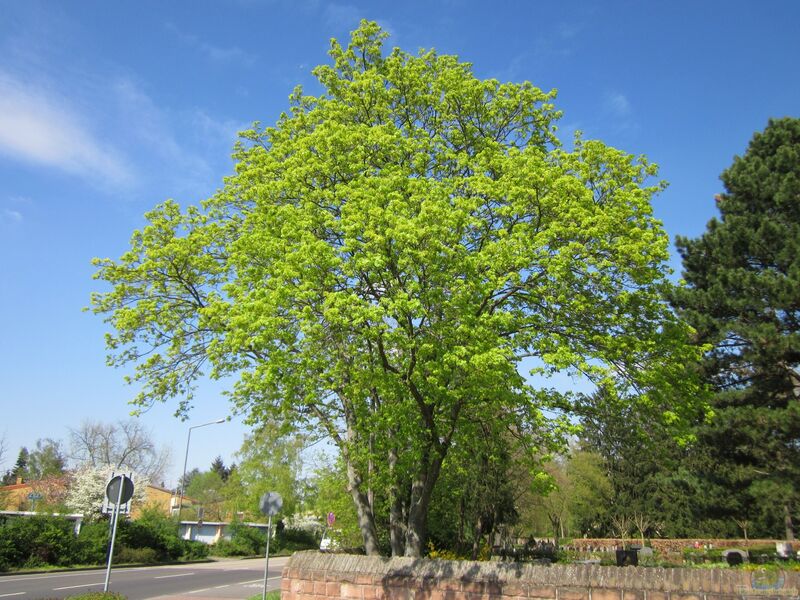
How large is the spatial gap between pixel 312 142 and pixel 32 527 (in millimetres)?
24372

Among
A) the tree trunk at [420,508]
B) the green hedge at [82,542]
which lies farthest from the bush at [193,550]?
the tree trunk at [420,508]

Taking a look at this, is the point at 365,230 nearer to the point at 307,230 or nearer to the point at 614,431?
the point at 307,230

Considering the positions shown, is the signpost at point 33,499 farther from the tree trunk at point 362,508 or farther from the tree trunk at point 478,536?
the tree trunk at point 362,508

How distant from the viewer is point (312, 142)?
14.0m

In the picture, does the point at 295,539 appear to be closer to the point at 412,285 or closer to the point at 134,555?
the point at 134,555

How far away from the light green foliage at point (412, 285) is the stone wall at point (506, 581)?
114 cm

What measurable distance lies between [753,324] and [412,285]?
56.7ft

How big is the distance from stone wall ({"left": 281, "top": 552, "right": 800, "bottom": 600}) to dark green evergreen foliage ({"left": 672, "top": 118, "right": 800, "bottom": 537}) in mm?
13342

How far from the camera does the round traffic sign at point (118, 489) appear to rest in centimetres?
1160

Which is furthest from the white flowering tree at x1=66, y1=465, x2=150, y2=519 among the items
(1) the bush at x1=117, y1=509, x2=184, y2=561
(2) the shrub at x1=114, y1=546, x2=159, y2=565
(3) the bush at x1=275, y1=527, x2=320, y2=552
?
(3) the bush at x1=275, y1=527, x2=320, y2=552

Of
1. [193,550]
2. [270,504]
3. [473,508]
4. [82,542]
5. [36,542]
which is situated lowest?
[193,550]

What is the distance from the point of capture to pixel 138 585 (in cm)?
2161

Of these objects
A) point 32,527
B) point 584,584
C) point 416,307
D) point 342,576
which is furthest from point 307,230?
point 32,527

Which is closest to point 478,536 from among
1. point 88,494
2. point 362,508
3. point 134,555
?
point 362,508
